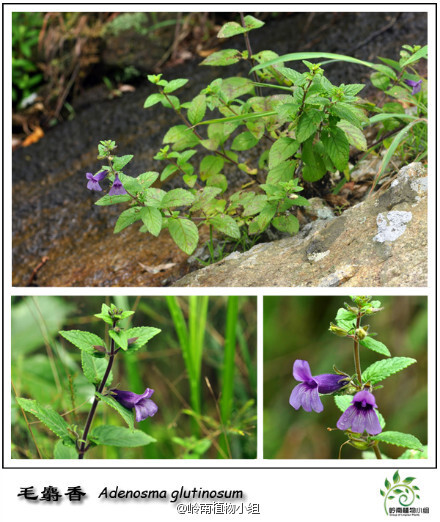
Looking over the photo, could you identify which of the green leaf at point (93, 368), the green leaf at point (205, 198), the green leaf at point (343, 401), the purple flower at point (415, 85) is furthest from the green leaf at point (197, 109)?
the green leaf at point (343, 401)

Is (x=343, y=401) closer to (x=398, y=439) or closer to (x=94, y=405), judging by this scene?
(x=398, y=439)

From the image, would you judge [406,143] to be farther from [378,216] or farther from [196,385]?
[196,385]

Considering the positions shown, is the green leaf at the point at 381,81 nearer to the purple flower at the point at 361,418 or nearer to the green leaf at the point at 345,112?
the green leaf at the point at 345,112

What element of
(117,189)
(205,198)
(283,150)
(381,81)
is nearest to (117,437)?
(117,189)

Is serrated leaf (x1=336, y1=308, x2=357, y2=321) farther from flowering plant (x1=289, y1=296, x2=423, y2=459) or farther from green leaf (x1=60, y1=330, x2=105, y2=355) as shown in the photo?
green leaf (x1=60, y1=330, x2=105, y2=355)

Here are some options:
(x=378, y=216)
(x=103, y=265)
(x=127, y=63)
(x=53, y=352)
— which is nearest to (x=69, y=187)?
(x=103, y=265)

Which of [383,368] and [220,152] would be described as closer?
[383,368]
